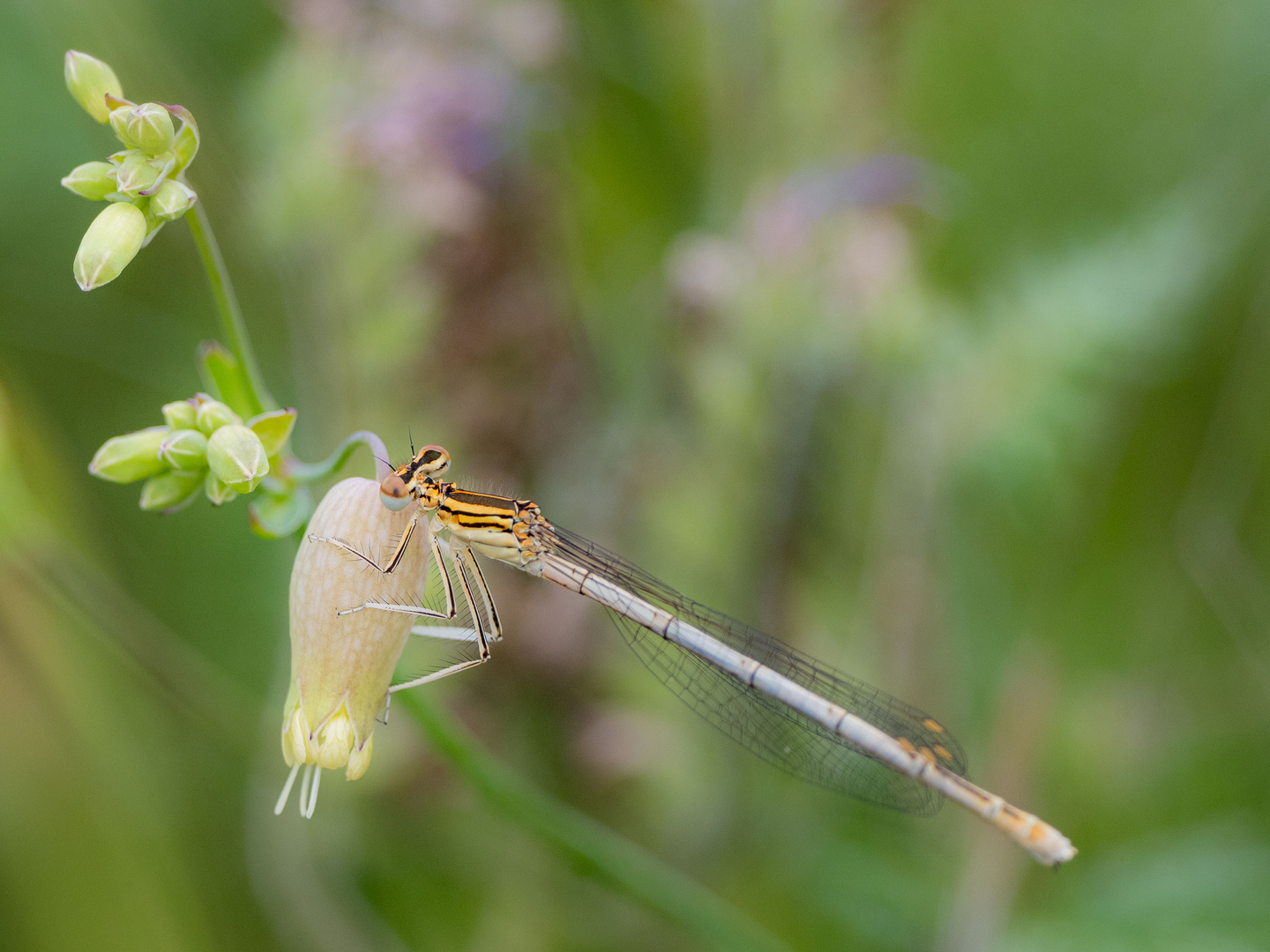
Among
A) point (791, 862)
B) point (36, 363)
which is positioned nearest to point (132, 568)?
point (36, 363)

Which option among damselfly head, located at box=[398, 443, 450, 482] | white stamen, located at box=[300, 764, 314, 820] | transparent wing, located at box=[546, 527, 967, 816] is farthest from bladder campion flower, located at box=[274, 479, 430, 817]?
transparent wing, located at box=[546, 527, 967, 816]

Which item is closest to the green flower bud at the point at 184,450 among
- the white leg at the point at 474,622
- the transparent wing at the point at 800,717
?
the white leg at the point at 474,622

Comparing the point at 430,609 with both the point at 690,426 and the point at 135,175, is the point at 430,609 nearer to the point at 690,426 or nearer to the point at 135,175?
the point at 135,175

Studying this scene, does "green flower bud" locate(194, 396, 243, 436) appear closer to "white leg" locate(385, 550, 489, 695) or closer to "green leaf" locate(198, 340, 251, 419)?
"green leaf" locate(198, 340, 251, 419)

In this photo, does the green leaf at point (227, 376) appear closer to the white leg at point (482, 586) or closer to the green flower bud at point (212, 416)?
the green flower bud at point (212, 416)

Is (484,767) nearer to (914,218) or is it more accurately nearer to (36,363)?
(36,363)

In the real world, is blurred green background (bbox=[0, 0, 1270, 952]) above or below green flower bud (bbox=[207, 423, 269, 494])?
above

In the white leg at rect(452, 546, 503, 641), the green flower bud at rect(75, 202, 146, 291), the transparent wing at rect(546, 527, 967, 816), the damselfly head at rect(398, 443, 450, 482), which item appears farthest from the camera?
A: the transparent wing at rect(546, 527, 967, 816)
